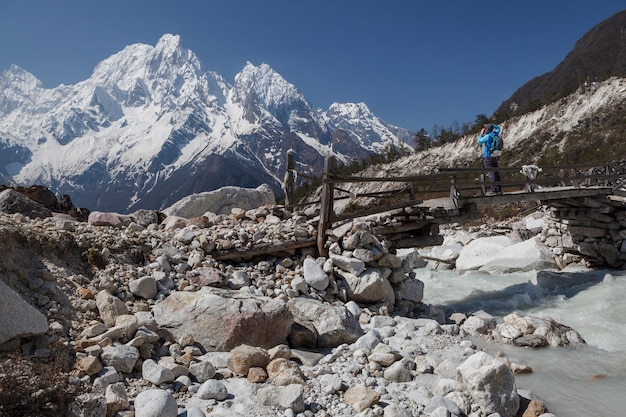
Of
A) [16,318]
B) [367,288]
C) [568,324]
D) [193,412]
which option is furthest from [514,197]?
[16,318]

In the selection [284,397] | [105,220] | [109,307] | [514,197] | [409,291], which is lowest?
[409,291]

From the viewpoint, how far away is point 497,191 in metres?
13.0

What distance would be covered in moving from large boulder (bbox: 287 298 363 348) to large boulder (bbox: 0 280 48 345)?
319 cm

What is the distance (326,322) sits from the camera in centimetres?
602

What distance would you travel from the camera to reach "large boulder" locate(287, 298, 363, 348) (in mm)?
5867

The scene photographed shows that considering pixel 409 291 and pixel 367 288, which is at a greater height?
pixel 367 288

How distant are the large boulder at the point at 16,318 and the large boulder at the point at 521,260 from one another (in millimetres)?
14094

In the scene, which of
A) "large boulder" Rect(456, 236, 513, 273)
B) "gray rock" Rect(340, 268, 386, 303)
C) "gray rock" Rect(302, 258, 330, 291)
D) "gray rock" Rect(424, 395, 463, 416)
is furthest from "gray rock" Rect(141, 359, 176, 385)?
"large boulder" Rect(456, 236, 513, 273)

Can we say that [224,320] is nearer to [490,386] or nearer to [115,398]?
[115,398]

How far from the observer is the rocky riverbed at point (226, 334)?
3953 mm

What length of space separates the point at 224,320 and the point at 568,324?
708cm

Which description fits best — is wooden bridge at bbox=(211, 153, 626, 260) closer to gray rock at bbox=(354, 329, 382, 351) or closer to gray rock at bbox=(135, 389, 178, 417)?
gray rock at bbox=(354, 329, 382, 351)

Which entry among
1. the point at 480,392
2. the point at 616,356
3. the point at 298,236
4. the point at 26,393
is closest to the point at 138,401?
the point at 26,393

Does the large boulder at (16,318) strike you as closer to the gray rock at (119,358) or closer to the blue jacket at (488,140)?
the gray rock at (119,358)
